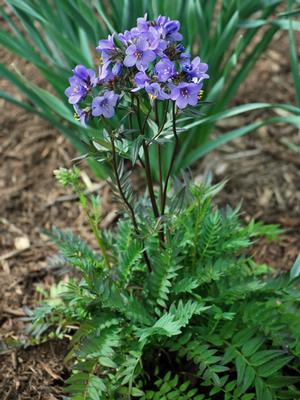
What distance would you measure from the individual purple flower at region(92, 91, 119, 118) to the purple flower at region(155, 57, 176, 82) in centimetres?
10

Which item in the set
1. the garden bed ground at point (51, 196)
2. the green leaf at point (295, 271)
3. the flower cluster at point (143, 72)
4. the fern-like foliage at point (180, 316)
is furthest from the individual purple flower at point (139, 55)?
the garden bed ground at point (51, 196)

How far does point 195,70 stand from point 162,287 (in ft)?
1.83

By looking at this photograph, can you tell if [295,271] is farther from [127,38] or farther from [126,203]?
[127,38]

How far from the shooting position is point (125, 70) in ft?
4.22

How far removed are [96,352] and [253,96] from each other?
1530 mm

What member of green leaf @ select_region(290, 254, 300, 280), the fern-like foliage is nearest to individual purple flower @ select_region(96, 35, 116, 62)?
the fern-like foliage

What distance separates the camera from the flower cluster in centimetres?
123

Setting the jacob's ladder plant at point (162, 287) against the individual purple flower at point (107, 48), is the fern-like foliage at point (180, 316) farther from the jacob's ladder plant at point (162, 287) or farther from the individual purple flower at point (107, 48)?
the individual purple flower at point (107, 48)

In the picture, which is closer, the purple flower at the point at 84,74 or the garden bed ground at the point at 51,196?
the purple flower at the point at 84,74

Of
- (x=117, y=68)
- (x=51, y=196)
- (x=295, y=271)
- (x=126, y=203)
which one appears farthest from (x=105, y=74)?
(x=51, y=196)

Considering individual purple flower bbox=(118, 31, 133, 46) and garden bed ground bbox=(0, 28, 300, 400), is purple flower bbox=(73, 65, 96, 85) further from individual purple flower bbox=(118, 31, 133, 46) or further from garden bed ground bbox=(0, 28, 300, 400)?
garden bed ground bbox=(0, 28, 300, 400)

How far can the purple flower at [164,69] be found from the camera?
1.23 meters

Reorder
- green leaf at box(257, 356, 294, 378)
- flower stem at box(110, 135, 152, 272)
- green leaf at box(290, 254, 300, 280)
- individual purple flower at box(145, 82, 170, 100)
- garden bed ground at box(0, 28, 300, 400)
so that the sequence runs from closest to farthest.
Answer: individual purple flower at box(145, 82, 170, 100)
flower stem at box(110, 135, 152, 272)
green leaf at box(257, 356, 294, 378)
green leaf at box(290, 254, 300, 280)
garden bed ground at box(0, 28, 300, 400)

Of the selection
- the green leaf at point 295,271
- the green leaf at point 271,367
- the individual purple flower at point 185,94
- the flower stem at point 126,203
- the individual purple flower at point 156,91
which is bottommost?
the green leaf at point 271,367
